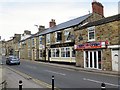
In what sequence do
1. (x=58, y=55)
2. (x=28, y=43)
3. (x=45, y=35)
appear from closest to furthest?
(x=58, y=55) → (x=45, y=35) → (x=28, y=43)

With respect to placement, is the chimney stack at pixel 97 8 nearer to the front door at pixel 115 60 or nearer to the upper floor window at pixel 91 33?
the upper floor window at pixel 91 33

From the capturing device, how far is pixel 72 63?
33531 mm

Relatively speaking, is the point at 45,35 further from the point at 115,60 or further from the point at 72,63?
the point at 115,60

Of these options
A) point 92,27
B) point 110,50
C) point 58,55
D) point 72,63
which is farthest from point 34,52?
point 110,50

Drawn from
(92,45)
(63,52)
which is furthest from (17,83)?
(63,52)

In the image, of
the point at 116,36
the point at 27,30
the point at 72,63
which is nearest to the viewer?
the point at 116,36

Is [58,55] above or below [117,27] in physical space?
below

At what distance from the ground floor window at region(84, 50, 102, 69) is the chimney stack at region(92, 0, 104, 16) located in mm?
9831

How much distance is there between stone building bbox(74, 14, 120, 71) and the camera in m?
22.6

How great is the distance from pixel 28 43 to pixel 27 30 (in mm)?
18339

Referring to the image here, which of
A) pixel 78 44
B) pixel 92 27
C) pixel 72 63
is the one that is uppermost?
pixel 92 27

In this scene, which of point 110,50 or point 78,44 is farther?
point 78,44

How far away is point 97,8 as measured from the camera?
35500mm

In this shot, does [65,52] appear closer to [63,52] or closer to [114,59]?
[63,52]
